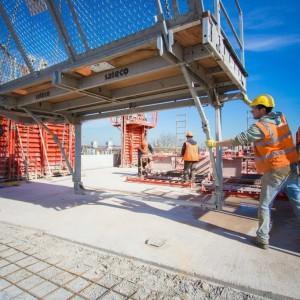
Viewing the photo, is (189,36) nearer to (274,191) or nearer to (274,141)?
(274,141)

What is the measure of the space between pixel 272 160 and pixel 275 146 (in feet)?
0.64

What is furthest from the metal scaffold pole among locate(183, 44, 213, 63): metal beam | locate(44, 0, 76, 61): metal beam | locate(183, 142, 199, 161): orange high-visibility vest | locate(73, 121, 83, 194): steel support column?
locate(73, 121, 83, 194): steel support column

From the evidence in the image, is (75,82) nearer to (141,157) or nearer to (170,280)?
(170,280)

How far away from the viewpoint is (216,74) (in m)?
4.95

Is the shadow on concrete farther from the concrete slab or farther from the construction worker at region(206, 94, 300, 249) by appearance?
the construction worker at region(206, 94, 300, 249)

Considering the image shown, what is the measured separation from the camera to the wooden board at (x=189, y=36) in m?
3.49

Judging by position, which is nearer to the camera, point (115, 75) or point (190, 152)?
point (115, 75)

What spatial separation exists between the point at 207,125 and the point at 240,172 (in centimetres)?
562

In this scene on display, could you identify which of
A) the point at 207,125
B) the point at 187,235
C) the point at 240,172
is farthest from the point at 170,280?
the point at 240,172

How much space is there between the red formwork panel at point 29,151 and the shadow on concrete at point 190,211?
2426mm

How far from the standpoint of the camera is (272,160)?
11.3 feet

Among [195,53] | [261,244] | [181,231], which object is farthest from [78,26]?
[261,244]

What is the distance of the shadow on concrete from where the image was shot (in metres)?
4.00

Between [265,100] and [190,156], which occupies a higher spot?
[265,100]
